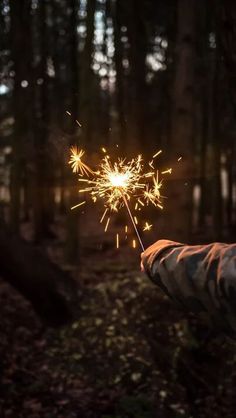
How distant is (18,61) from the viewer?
52.6ft

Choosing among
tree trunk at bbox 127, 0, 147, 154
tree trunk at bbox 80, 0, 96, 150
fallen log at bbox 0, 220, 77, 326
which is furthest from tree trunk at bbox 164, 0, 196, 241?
tree trunk at bbox 127, 0, 147, 154

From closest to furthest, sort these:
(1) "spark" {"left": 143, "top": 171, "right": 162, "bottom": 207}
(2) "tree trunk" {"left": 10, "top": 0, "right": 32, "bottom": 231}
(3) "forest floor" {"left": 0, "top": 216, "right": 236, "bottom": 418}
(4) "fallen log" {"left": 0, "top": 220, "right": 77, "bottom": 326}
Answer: (1) "spark" {"left": 143, "top": 171, "right": 162, "bottom": 207}
(3) "forest floor" {"left": 0, "top": 216, "right": 236, "bottom": 418}
(4) "fallen log" {"left": 0, "top": 220, "right": 77, "bottom": 326}
(2) "tree trunk" {"left": 10, "top": 0, "right": 32, "bottom": 231}

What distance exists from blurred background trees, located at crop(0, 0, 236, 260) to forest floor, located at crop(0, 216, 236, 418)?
2.85m

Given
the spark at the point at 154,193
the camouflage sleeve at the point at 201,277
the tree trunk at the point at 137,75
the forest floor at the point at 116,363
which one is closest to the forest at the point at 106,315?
the forest floor at the point at 116,363

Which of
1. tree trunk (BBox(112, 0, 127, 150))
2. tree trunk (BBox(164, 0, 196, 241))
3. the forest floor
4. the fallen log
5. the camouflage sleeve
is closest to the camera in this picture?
the camouflage sleeve

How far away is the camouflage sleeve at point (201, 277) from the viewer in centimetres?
246

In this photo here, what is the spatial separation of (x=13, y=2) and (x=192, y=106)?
6.98 m

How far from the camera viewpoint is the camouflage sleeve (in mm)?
2461

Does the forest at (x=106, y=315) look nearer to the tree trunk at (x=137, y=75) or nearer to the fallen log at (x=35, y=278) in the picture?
the fallen log at (x=35, y=278)

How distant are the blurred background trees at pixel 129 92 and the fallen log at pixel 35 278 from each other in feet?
6.81

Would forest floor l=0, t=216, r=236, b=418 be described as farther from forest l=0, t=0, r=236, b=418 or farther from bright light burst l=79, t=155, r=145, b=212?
bright light burst l=79, t=155, r=145, b=212

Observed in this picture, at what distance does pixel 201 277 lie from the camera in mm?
2566

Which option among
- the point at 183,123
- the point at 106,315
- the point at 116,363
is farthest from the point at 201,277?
the point at 183,123

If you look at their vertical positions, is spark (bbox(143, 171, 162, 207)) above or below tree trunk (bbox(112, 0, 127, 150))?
below
